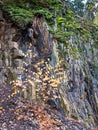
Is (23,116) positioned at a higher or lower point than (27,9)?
lower

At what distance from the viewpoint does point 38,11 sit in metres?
11.9

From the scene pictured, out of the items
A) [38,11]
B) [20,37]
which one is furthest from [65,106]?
[38,11]

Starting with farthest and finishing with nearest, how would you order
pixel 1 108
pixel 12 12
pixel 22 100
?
pixel 12 12 < pixel 22 100 < pixel 1 108

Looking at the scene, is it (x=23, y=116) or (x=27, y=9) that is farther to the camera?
(x=27, y=9)

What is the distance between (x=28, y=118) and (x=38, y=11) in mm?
5525

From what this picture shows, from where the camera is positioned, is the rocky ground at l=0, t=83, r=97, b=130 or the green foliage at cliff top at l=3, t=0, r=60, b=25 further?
the green foliage at cliff top at l=3, t=0, r=60, b=25

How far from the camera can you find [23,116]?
328 inches

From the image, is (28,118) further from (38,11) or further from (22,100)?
(38,11)

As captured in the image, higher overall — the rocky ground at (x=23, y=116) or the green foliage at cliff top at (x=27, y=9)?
the green foliage at cliff top at (x=27, y=9)

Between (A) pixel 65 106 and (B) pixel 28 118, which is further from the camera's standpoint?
(A) pixel 65 106

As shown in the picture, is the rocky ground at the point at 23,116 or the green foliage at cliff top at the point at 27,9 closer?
the rocky ground at the point at 23,116

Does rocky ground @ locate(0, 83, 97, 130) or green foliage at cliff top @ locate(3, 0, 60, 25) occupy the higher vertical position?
green foliage at cliff top @ locate(3, 0, 60, 25)

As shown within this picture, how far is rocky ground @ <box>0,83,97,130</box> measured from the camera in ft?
25.8

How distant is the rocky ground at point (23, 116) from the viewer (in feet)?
25.8
